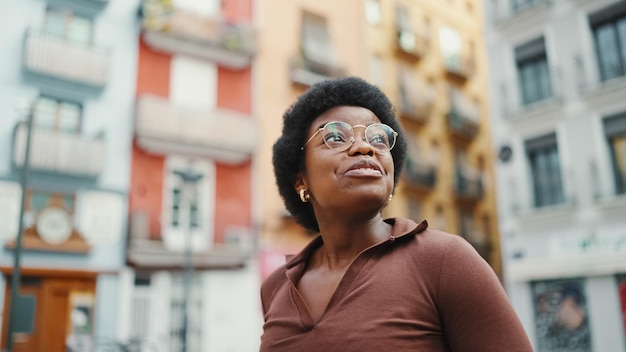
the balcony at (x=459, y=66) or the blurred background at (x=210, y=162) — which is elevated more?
the balcony at (x=459, y=66)

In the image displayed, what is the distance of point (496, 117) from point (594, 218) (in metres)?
3.03

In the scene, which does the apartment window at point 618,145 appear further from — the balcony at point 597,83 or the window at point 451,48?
the window at point 451,48

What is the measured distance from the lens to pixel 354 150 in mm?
1260

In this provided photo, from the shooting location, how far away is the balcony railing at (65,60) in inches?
373

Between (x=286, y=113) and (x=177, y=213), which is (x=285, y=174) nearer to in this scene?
(x=286, y=113)

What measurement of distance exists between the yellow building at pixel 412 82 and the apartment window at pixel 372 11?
1.1 inches

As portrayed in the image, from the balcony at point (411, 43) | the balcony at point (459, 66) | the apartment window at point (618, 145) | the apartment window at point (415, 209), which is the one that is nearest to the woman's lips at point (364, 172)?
the apartment window at point (618, 145)

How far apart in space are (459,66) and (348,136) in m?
18.0

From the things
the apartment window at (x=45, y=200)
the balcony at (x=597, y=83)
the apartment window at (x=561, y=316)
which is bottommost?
the apartment window at (x=561, y=316)

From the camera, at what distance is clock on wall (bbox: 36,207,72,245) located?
9.23 metres

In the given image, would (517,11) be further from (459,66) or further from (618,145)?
(459,66)

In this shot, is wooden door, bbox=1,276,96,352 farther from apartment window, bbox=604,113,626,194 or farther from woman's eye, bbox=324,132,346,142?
apartment window, bbox=604,113,626,194

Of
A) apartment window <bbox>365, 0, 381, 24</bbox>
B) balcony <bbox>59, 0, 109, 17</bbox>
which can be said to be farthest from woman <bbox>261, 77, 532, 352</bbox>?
apartment window <bbox>365, 0, 381, 24</bbox>

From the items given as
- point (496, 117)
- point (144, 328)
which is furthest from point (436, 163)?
point (144, 328)
